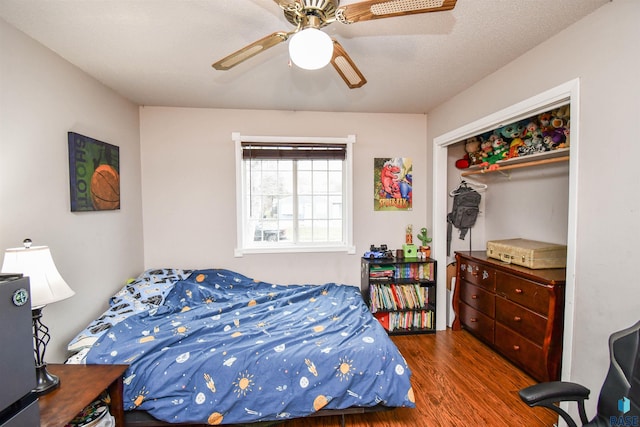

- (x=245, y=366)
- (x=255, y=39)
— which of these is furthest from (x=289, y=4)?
(x=245, y=366)

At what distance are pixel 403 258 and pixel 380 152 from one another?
127 centimetres

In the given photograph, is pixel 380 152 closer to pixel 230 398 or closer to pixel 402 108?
pixel 402 108

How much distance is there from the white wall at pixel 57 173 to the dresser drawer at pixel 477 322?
11.4 feet

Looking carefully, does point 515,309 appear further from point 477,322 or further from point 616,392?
point 616,392

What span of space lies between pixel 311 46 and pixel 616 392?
1.84 meters

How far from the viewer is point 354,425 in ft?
5.80

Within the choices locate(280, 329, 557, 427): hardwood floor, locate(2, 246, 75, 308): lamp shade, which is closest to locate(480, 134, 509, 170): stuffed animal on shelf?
locate(280, 329, 557, 427): hardwood floor

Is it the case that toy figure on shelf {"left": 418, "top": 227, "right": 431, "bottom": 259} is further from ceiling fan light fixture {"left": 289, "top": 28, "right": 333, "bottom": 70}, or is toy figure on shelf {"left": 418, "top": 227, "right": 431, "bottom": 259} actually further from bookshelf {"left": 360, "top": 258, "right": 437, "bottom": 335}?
ceiling fan light fixture {"left": 289, "top": 28, "right": 333, "bottom": 70}

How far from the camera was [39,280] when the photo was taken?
1327 mm

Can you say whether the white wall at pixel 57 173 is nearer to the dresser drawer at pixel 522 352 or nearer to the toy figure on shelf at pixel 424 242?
the toy figure on shelf at pixel 424 242

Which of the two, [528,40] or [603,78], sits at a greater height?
[528,40]

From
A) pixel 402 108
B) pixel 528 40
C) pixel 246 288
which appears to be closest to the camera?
pixel 528 40

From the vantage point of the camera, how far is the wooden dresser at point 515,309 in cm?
196

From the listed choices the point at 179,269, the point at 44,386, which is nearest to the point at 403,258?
the point at 179,269
